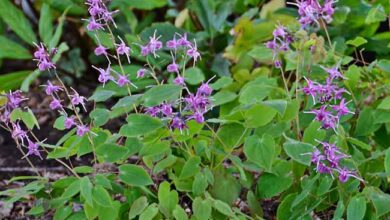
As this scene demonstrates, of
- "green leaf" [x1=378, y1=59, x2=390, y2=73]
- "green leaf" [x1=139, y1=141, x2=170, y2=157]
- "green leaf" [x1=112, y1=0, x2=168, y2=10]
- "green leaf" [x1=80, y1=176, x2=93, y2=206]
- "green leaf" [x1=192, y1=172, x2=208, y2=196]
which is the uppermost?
"green leaf" [x1=80, y1=176, x2=93, y2=206]

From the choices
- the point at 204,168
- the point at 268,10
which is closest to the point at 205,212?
the point at 204,168

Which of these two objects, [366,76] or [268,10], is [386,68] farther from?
[268,10]

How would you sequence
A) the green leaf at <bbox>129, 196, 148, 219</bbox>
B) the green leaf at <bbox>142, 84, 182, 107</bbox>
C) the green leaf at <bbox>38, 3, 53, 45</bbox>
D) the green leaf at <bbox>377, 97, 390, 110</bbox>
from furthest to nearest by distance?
the green leaf at <bbox>38, 3, 53, 45</bbox>
the green leaf at <bbox>377, 97, 390, 110</bbox>
the green leaf at <bbox>129, 196, 148, 219</bbox>
the green leaf at <bbox>142, 84, 182, 107</bbox>

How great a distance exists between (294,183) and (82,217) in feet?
1.51

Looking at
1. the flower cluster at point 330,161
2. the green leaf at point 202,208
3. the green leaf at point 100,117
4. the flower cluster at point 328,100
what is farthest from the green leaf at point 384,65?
the green leaf at point 100,117

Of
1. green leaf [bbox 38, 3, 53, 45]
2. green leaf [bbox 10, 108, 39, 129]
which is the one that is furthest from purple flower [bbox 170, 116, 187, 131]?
green leaf [bbox 38, 3, 53, 45]

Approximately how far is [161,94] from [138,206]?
26 centimetres

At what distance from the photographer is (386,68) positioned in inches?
73.2

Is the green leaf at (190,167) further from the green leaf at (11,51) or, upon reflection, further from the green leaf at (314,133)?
the green leaf at (11,51)

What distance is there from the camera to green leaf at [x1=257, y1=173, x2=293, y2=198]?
177 cm

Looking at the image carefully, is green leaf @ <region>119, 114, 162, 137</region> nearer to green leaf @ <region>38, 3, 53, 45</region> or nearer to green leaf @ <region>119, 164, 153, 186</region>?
green leaf @ <region>119, 164, 153, 186</region>

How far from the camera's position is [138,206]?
5.55ft

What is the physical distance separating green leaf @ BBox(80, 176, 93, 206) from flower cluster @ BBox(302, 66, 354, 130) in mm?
463

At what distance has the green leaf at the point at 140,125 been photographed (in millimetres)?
1604
